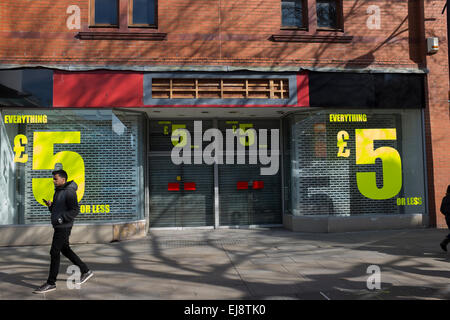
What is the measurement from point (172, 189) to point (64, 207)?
5453 mm

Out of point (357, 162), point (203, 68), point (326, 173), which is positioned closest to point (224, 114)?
point (203, 68)

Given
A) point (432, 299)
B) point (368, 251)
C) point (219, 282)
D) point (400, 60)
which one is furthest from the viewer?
point (400, 60)

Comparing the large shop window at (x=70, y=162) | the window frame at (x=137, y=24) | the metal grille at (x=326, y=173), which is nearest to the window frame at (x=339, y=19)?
the metal grille at (x=326, y=173)

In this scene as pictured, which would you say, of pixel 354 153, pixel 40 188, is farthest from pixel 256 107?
pixel 40 188

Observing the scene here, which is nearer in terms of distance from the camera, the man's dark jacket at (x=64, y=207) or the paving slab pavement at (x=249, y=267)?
the paving slab pavement at (x=249, y=267)

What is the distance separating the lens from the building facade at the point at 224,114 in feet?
30.5

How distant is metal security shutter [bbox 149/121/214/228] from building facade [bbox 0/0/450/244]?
3 centimetres

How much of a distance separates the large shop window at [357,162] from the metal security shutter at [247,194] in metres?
0.75

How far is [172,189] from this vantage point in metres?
10.8

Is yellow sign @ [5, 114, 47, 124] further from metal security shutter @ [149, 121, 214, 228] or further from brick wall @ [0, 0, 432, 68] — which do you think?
metal security shutter @ [149, 121, 214, 228]

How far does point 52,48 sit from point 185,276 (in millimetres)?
6845

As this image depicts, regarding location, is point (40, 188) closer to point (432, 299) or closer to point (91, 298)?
point (91, 298)

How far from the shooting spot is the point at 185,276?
6.06m

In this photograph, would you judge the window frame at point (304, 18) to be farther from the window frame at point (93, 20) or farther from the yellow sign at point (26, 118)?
the yellow sign at point (26, 118)
